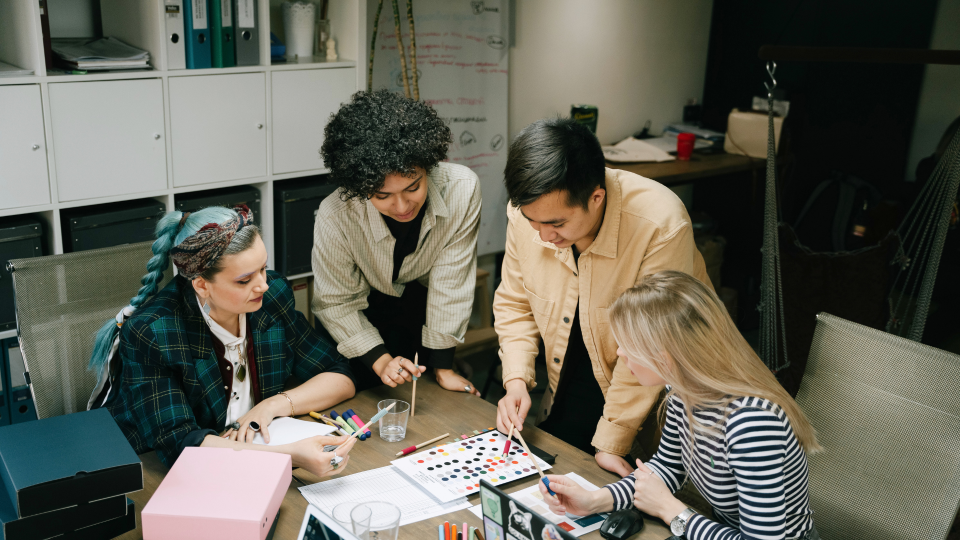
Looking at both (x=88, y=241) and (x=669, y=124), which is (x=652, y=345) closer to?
(x=88, y=241)

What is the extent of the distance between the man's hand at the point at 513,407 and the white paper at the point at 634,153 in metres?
2.27

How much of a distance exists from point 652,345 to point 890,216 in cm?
286

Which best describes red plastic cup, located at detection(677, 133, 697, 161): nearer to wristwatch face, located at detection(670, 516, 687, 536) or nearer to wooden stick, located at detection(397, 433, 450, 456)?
wooden stick, located at detection(397, 433, 450, 456)

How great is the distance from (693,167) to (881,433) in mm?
2529

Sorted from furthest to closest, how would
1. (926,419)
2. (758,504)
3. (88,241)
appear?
1. (88,241)
2. (926,419)
3. (758,504)

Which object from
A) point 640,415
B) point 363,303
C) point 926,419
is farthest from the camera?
point 363,303

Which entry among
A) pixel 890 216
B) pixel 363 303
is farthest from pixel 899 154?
pixel 363 303

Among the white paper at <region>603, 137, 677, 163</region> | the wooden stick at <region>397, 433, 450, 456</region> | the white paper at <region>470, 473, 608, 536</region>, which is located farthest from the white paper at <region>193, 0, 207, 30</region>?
the white paper at <region>603, 137, 677, 163</region>

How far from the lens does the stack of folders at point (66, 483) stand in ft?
4.30

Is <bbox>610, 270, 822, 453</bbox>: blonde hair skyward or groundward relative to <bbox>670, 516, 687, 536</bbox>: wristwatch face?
skyward

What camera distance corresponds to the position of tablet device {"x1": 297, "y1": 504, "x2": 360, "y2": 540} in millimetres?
1332

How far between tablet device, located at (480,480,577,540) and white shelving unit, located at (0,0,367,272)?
186 cm

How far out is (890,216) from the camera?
3.79 metres

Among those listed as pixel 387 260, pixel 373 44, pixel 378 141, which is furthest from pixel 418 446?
pixel 373 44
